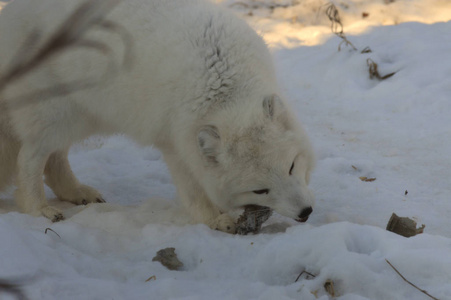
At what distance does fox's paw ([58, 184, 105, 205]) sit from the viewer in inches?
173

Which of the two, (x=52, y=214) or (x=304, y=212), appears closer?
(x=304, y=212)

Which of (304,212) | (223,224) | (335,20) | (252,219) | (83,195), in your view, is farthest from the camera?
(335,20)

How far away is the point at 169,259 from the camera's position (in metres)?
2.73

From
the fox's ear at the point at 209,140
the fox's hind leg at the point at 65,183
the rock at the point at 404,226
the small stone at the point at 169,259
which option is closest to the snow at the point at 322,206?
the small stone at the point at 169,259

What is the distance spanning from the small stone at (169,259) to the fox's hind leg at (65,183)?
1770 millimetres

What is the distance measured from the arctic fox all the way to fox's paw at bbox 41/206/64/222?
1 cm

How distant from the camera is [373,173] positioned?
4.29m

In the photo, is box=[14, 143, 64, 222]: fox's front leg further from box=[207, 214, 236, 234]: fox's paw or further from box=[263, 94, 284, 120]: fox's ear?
box=[263, 94, 284, 120]: fox's ear

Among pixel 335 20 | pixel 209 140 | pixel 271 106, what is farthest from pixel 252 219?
pixel 335 20

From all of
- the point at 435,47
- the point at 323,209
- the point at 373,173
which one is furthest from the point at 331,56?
the point at 323,209

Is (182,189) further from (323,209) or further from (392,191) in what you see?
(392,191)

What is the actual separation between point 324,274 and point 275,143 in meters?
0.98

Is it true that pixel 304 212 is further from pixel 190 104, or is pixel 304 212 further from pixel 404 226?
pixel 190 104

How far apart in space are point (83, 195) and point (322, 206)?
6.91 feet
